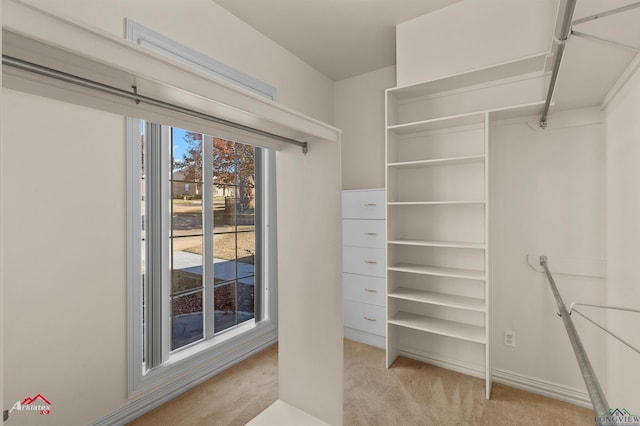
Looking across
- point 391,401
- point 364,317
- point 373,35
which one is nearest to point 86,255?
point 391,401

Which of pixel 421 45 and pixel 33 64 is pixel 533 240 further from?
pixel 33 64

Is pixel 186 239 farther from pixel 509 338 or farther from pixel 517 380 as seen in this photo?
pixel 517 380

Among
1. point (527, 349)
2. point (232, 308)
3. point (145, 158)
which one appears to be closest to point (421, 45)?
point (145, 158)

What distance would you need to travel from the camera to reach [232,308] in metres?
2.74

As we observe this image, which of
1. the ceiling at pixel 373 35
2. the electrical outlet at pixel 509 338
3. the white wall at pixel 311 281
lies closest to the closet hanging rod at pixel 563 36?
the ceiling at pixel 373 35

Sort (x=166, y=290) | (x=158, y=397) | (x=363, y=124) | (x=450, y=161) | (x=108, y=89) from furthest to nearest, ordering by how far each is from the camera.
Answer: (x=363, y=124)
(x=450, y=161)
(x=166, y=290)
(x=158, y=397)
(x=108, y=89)

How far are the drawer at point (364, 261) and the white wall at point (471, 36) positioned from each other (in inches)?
57.4

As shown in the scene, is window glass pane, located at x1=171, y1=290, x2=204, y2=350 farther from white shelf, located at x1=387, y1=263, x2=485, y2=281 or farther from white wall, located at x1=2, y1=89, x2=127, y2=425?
white shelf, located at x1=387, y1=263, x2=485, y2=281

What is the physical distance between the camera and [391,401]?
205cm

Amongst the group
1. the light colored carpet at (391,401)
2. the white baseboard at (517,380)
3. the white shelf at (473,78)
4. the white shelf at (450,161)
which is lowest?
the light colored carpet at (391,401)

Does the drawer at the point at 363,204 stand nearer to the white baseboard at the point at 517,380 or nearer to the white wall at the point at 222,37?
the white wall at the point at 222,37

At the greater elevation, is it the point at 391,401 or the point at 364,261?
the point at 364,261

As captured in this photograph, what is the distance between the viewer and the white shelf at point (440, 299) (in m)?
2.18

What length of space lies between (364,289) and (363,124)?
1736 mm
